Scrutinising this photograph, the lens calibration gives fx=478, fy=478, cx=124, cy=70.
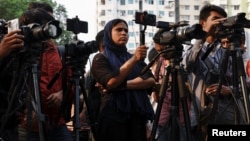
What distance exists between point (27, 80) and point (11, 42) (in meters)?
0.23

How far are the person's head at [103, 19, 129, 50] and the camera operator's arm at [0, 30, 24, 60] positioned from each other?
2.96 feet

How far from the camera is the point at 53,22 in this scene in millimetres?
2625

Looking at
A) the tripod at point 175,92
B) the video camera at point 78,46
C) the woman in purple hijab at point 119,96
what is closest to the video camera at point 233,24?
the tripod at point 175,92

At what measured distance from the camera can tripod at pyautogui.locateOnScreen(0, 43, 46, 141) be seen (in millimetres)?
2613

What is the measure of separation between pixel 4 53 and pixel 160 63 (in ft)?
4.75

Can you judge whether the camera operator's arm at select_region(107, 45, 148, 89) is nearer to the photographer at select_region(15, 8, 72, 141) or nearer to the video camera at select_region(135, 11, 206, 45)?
the video camera at select_region(135, 11, 206, 45)

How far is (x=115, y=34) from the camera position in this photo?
3.40 metres

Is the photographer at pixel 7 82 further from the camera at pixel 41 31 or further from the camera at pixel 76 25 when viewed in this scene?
the camera at pixel 76 25

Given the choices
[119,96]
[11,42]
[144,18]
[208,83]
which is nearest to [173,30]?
[144,18]

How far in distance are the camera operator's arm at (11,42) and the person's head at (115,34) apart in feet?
2.96

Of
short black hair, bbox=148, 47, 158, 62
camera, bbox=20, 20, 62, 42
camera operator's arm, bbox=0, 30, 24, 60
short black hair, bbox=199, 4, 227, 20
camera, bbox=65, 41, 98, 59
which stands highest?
short black hair, bbox=199, 4, 227, 20

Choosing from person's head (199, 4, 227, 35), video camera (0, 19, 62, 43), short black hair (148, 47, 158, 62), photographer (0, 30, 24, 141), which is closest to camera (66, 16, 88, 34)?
video camera (0, 19, 62, 43)

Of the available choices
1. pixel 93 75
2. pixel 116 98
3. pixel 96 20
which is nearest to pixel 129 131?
pixel 116 98

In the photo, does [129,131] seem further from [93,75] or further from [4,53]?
[4,53]
